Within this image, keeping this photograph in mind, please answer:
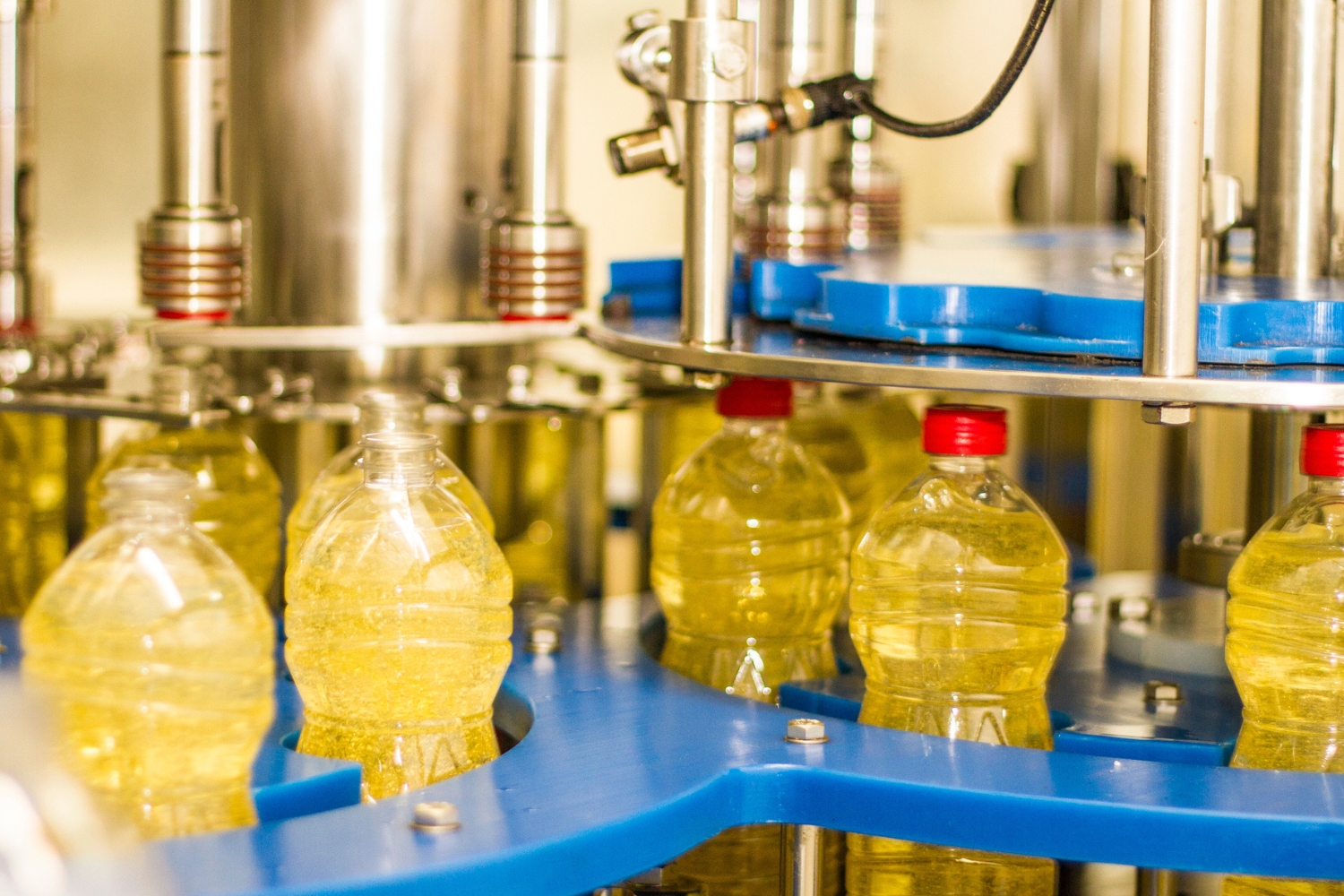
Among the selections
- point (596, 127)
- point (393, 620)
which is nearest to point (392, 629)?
point (393, 620)

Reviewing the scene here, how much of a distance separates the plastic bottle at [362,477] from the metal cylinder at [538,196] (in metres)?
0.21

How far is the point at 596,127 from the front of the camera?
11.7ft

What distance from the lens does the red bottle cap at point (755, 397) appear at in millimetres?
1615

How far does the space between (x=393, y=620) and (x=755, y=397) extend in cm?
45

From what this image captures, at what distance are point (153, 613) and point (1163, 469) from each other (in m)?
1.92

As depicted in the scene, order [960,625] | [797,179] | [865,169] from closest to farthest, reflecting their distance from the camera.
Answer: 1. [960,625]
2. [797,179]
3. [865,169]

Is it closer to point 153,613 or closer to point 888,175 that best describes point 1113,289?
point 153,613

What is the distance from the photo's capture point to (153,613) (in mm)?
1125

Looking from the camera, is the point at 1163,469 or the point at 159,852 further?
the point at 1163,469

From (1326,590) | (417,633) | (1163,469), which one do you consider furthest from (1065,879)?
(1163,469)

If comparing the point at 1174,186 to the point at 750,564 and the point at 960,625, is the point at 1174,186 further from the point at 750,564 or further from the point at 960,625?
the point at 750,564

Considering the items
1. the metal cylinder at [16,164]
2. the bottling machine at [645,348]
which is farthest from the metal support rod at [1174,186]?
the metal cylinder at [16,164]

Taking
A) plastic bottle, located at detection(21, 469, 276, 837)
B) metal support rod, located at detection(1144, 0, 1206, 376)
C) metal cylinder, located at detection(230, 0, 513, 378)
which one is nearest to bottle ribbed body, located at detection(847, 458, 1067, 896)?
metal support rod, located at detection(1144, 0, 1206, 376)

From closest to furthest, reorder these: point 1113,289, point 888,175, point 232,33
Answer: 1. point 1113,289
2. point 232,33
3. point 888,175
